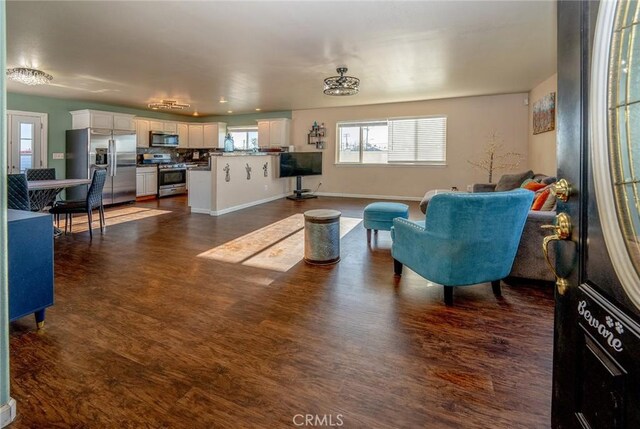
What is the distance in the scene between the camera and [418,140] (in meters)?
8.59

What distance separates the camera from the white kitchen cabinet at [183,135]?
10.4 m

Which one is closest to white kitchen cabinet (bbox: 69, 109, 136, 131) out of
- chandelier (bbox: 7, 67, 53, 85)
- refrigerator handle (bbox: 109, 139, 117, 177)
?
refrigerator handle (bbox: 109, 139, 117, 177)

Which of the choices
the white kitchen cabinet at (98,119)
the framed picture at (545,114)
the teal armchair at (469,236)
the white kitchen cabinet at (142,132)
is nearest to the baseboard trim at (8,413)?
the teal armchair at (469,236)

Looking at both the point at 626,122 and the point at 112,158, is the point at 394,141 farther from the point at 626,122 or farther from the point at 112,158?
the point at 626,122

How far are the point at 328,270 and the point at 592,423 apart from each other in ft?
9.31

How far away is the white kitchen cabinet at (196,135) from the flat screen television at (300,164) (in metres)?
3.52

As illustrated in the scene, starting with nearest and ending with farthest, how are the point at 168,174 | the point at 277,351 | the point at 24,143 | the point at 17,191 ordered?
1. the point at 277,351
2. the point at 17,191
3. the point at 24,143
4. the point at 168,174

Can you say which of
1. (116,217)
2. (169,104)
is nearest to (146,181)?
(169,104)

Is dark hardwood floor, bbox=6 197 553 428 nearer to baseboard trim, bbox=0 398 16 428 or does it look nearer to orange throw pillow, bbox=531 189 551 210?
baseboard trim, bbox=0 398 16 428

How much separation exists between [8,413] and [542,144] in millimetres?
7444

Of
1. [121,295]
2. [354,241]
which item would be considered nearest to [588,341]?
[121,295]

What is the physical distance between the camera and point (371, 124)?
9.01 m

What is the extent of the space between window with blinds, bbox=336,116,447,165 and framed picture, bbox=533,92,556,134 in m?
1.98

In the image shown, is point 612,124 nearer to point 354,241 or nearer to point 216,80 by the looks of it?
point 354,241
